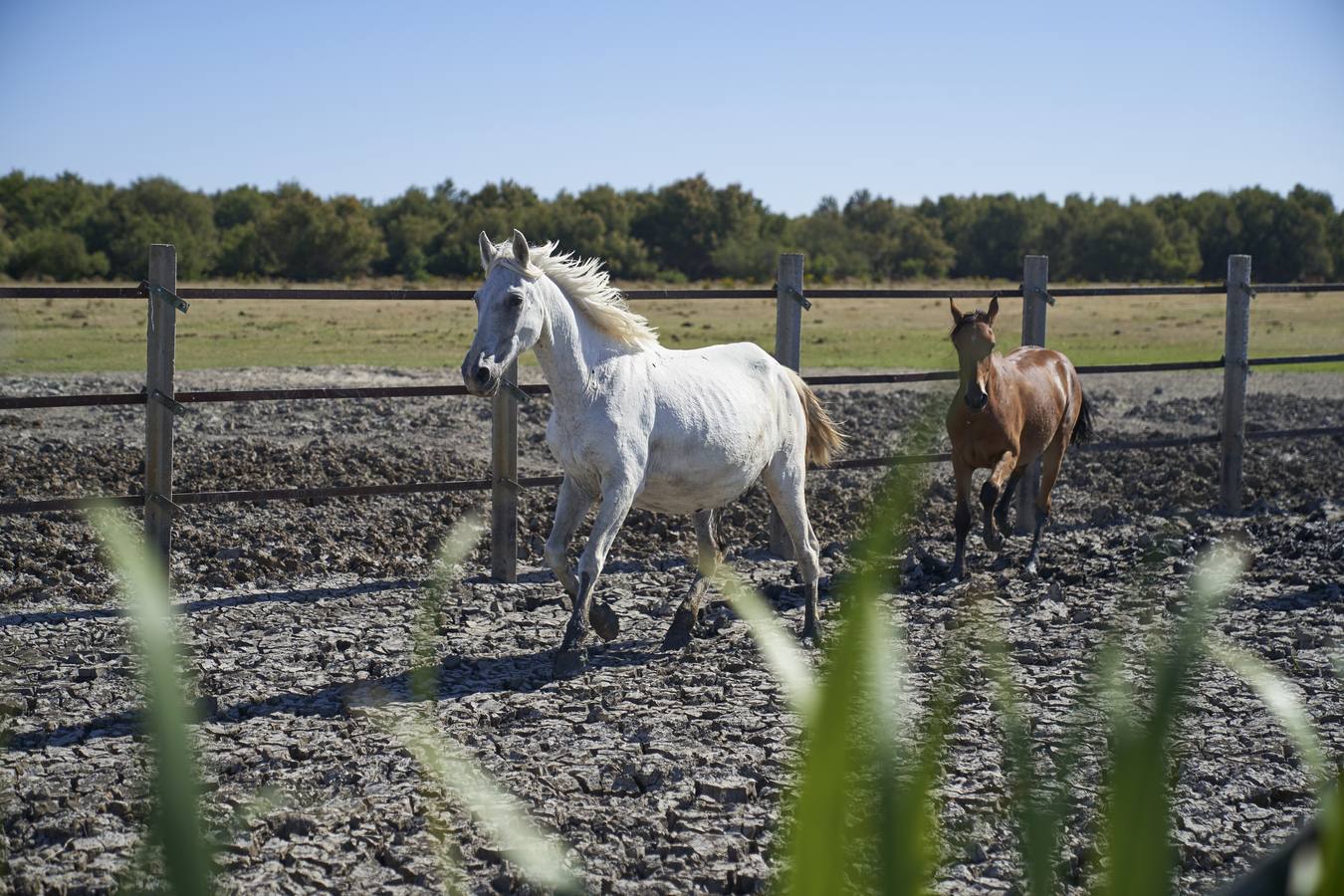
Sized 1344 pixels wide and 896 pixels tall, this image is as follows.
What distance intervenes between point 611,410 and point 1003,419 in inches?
108

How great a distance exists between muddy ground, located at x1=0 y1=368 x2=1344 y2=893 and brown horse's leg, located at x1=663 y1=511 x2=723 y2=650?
0.44 feet

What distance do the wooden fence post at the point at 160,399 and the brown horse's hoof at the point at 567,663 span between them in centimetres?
226

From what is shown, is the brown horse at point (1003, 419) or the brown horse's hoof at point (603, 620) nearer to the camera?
the brown horse's hoof at point (603, 620)

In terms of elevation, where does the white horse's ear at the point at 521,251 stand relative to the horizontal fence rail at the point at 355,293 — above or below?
above

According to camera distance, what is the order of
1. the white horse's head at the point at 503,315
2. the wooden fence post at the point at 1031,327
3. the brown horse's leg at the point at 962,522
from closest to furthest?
the white horse's head at the point at 503,315 < the brown horse's leg at the point at 962,522 < the wooden fence post at the point at 1031,327

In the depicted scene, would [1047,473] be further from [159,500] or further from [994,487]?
[159,500]

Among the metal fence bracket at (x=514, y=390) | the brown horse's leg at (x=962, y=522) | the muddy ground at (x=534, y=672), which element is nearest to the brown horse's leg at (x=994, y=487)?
the brown horse's leg at (x=962, y=522)

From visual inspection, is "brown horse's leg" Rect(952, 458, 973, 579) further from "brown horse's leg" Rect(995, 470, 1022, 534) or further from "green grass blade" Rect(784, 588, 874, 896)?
"green grass blade" Rect(784, 588, 874, 896)

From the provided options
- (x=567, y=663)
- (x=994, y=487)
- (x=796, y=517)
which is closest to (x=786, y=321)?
(x=994, y=487)

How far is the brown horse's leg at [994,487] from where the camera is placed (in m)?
7.44

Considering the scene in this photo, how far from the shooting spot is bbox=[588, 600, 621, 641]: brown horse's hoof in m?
5.62

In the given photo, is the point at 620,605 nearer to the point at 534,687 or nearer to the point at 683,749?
the point at 534,687

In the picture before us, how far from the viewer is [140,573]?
480 mm

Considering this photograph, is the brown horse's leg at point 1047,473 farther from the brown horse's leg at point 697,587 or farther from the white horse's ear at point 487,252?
the white horse's ear at point 487,252
